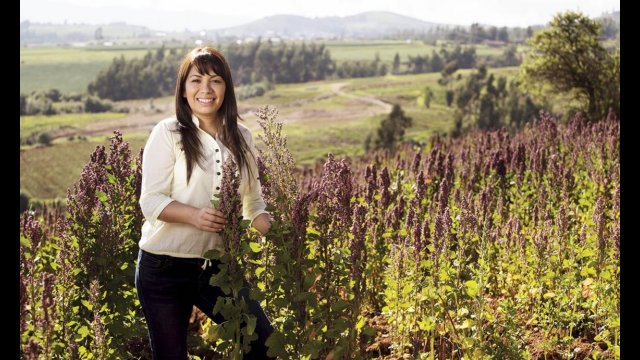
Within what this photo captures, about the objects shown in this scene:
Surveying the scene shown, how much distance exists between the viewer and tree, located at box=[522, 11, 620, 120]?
27391 mm

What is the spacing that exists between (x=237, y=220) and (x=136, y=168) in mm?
2294

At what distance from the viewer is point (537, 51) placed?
1174 inches

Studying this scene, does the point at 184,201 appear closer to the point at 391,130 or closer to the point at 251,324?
the point at 251,324

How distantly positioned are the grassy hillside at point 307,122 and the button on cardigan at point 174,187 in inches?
2848

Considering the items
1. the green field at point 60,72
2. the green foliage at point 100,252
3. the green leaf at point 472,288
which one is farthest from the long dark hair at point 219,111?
the green field at point 60,72

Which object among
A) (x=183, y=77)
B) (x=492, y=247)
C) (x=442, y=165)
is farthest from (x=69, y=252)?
(x=442, y=165)

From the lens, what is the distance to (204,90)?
4.14 m

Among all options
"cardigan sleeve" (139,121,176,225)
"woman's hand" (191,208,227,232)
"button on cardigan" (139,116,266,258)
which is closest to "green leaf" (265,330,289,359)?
"button on cardigan" (139,116,266,258)

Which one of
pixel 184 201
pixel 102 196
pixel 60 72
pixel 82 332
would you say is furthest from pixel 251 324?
pixel 60 72

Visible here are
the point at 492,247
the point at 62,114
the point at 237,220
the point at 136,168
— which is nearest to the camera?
the point at 237,220

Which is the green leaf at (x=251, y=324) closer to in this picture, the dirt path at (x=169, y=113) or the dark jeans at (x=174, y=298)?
the dark jeans at (x=174, y=298)

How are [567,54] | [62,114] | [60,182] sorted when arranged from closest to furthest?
[567,54] → [60,182] → [62,114]

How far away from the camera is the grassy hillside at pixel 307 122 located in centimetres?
9025

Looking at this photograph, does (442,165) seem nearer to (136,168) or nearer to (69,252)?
(136,168)
